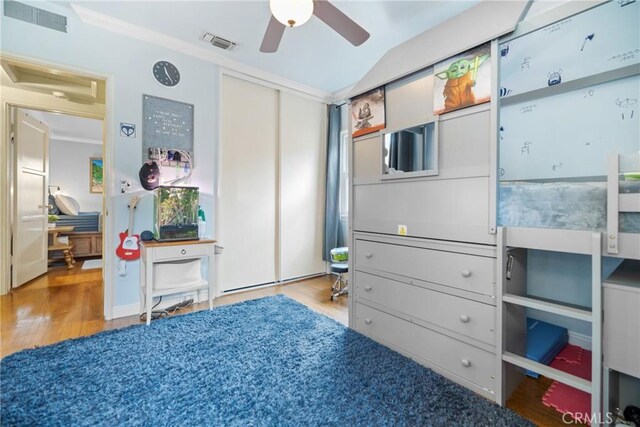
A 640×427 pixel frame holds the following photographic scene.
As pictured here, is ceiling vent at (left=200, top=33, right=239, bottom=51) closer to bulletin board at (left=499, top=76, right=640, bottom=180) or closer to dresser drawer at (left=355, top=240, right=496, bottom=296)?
dresser drawer at (left=355, top=240, right=496, bottom=296)

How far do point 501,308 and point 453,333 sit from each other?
0.33 m

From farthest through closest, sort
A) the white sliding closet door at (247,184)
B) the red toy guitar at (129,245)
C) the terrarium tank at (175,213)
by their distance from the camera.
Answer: the white sliding closet door at (247,184) → the red toy guitar at (129,245) → the terrarium tank at (175,213)

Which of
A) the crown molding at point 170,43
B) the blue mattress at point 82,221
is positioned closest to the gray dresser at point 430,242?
the crown molding at point 170,43

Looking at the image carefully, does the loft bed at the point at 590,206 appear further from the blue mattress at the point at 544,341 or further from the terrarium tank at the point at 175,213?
the terrarium tank at the point at 175,213

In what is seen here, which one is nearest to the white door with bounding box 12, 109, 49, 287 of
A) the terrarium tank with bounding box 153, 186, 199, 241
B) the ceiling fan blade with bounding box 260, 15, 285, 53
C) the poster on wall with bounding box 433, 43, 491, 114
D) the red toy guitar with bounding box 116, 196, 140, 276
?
the red toy guitar with bounding box 116, 196, 140, 276

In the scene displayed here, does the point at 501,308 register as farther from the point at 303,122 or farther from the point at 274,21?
the point at 303,122

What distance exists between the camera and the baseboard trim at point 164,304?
256 centimetres

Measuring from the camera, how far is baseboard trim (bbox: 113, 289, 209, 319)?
2562 mm

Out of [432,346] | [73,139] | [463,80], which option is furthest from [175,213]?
[73,139]

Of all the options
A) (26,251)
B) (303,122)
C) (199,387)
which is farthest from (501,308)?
Answer: (26,251)

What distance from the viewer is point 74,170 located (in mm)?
5926

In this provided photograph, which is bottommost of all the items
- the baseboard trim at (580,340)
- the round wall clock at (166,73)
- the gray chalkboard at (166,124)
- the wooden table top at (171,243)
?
the baseboard trim at (580,340)

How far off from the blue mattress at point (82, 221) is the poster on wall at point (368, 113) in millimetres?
5606

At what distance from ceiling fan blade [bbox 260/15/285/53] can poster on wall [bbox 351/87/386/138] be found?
731 mm
